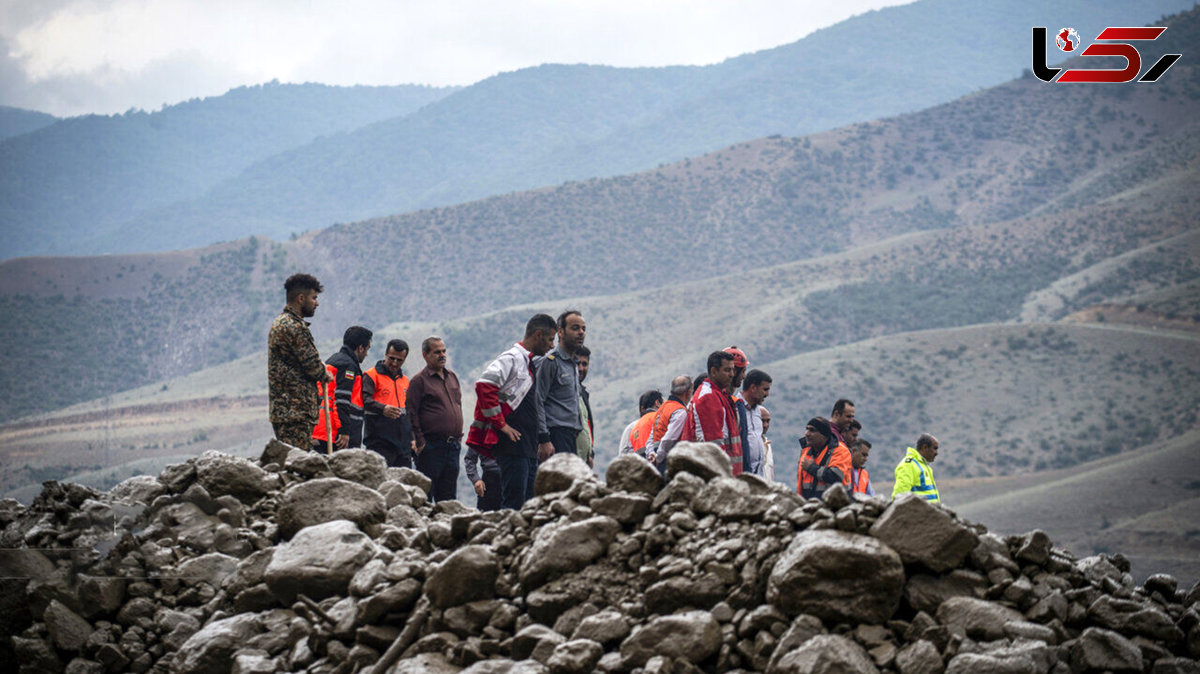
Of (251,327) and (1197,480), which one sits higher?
(251,327)

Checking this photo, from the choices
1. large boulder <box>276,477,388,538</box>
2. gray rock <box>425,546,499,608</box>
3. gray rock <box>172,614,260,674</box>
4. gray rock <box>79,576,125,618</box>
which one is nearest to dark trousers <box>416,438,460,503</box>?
large boulder <box>276,477,388,538</box>

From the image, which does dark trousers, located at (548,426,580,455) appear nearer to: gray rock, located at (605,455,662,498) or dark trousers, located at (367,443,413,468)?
dark trousers, located at (367,443,413,468)

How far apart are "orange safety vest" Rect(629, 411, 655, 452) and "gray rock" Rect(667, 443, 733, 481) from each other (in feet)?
11.7

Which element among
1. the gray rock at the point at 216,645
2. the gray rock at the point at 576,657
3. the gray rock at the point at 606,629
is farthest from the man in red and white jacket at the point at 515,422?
the gray rock at the point at 576,657

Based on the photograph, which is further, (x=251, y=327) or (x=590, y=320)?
(x=251, y=327)

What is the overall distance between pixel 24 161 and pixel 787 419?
17438 centimetres

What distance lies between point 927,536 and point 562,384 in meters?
3.51

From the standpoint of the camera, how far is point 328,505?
6449mm

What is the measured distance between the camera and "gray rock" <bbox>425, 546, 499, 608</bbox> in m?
5.28

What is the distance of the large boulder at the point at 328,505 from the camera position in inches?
253

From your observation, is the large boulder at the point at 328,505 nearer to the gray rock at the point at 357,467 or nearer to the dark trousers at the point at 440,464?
the gray rock at the point at 357,467

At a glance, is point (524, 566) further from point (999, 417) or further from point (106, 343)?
point (106, 343)

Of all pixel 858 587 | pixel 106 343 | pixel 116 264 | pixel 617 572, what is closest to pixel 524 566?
pixel 617 572

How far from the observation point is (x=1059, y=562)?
4891mm
